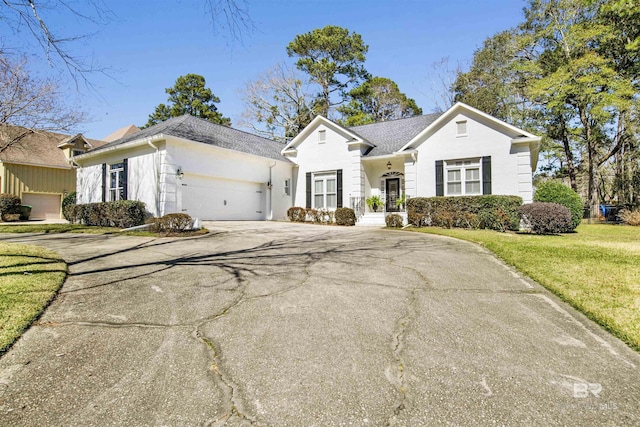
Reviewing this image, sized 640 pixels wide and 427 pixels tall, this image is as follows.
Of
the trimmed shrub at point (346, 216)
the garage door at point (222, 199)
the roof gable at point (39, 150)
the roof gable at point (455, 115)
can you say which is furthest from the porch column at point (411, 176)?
the roof gable at point (39, 150)

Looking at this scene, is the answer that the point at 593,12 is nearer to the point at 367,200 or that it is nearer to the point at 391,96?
the point at 391,96

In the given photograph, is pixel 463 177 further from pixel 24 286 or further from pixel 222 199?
pixel 24 286

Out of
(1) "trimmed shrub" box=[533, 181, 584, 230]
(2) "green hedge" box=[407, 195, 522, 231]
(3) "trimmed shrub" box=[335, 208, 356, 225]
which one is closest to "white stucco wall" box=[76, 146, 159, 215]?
(3) "trimmed shrub" box=[335, 208, 356, 225]

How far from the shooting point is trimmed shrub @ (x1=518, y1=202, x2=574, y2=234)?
1070cm

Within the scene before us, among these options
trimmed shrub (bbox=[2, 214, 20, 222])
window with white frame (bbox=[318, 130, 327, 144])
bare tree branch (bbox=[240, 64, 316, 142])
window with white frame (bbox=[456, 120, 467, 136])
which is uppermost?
bare tree branch (bbox=[240, 64, 316, 142])

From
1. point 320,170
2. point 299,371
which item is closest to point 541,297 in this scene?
point 299,371

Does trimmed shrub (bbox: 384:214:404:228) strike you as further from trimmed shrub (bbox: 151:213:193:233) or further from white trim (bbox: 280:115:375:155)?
trimmed shrub (bbox: 151:213:193:233)

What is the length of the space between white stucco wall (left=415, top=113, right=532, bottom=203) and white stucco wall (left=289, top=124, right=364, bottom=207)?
3.24 meters

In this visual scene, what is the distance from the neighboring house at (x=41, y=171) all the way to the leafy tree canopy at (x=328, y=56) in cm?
2032

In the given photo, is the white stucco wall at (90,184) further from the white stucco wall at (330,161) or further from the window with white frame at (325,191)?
the window with white frame at (325,191)

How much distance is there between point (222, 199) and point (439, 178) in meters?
10.6

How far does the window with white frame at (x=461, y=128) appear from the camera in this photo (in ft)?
48.7

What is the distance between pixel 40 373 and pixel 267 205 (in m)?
16.1

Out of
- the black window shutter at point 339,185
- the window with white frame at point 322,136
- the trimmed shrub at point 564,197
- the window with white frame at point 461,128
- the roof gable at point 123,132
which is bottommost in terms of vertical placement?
the trimmed shrub at point 564,197
